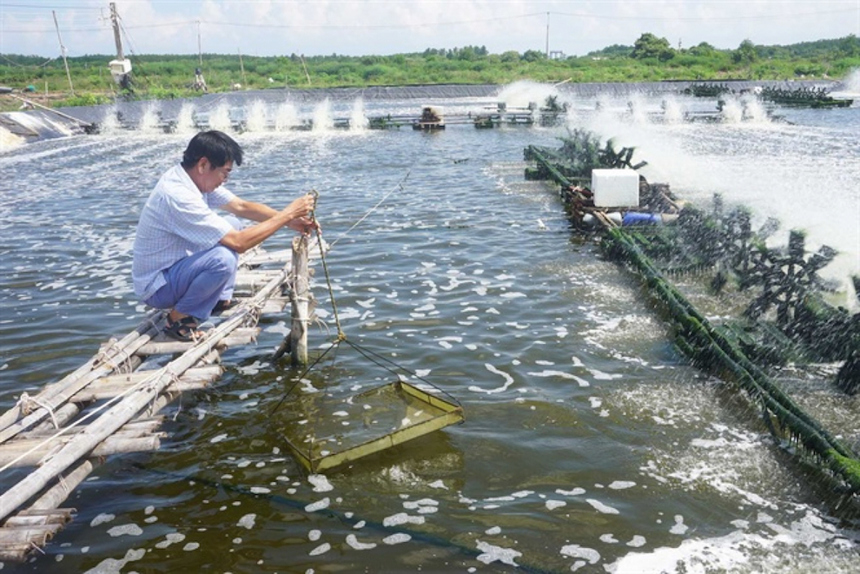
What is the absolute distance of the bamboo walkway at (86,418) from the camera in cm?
431

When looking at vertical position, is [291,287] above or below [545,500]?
above

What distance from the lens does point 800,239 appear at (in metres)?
9.36

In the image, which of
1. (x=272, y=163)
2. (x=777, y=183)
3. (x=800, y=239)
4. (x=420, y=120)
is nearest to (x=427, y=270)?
(x=800, y=239)

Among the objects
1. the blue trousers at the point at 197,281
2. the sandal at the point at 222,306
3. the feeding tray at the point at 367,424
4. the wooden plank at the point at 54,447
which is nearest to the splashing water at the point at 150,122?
the sandal at the point at 222,306

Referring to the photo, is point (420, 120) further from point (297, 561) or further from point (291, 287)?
point (297, 561)

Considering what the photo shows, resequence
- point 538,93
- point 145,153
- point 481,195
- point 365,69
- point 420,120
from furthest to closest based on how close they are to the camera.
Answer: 1. point 365,69
2. point 538,93
3. point 420,120
4. point 145,153
5. point 481,195

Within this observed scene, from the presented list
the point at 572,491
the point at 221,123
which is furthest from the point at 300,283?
the point at 221,123

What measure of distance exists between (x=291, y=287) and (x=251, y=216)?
86cm

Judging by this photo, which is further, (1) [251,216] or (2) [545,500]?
(1) [251,216]

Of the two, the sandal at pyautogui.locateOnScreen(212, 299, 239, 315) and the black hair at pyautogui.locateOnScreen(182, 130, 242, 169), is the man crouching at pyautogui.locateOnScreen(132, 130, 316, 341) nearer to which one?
the black hair at pyautogui.locateOnScreen(182, 130, 242, 169)

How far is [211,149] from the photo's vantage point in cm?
633

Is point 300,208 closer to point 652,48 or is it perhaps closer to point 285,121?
point 285,121

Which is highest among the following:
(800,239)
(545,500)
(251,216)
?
(251,216)

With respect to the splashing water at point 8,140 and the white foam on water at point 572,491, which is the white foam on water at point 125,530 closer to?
the white foam on water at point 572,491
